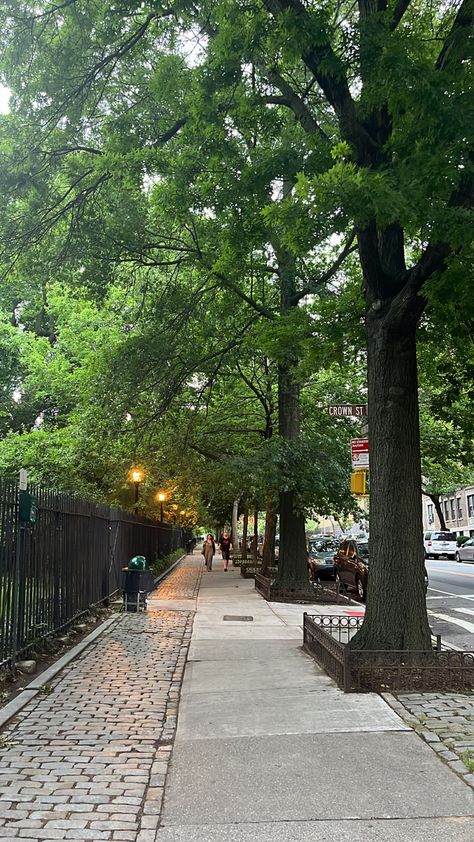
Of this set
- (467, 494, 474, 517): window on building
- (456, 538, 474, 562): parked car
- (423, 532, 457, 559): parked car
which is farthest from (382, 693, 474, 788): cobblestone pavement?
(467, 494, 474, 517): window on building

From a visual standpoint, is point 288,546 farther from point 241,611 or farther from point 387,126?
point 387,126

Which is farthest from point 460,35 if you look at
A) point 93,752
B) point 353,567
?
point 353,567

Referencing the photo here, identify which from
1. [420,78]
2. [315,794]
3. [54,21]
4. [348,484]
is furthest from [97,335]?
[315,794]

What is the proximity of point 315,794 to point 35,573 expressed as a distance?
5.51 metres

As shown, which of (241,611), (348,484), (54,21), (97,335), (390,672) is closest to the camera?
(390,672)

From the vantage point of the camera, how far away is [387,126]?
310 inches

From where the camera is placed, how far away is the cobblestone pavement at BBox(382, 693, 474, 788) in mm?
4789

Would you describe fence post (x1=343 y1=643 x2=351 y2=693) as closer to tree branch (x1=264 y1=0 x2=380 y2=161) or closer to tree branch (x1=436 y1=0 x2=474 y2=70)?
tree branch (x1=264 y1=0 x2=380 y2=161)

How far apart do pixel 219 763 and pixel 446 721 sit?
2174mm

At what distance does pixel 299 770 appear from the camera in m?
4.55

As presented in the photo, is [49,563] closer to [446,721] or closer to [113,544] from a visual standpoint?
[446,721]

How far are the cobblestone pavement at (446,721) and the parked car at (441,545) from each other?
37974 mm

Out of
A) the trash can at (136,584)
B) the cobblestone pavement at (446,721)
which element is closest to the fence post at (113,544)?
the trash can at (136,584)

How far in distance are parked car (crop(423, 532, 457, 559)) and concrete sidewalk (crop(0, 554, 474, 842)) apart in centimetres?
3688
